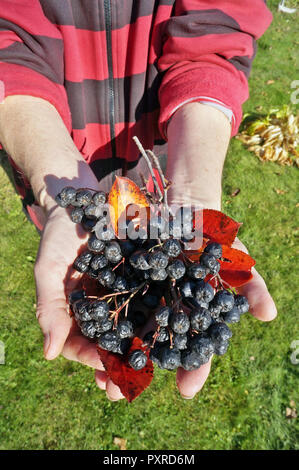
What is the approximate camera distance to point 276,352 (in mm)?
3613

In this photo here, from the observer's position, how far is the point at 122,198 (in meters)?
1.69

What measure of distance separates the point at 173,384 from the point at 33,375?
1338 millimetres

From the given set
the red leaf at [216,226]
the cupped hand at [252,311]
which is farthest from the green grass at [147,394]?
the red leaf at [216,226]

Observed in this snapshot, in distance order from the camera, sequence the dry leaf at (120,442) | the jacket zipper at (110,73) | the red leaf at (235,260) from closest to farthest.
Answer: the red leaf at (235,260)
the jacket zipper at (110,73)
the dry leaf at (120,442)

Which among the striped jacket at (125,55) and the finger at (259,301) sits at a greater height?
the striped jacket at (125,55)

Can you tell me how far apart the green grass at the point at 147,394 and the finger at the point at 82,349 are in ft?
5.31

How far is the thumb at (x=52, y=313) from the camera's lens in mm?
1661

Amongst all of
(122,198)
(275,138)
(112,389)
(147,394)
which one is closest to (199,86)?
(122,198)

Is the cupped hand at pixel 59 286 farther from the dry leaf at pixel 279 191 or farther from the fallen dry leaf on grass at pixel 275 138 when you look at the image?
the fallen dry leaf on grass at pixel 275 138

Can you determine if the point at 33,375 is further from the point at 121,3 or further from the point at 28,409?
the point at 121,3

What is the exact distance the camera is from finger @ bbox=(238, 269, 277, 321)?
1.84 m

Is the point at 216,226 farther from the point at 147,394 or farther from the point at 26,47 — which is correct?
the point at 147,394

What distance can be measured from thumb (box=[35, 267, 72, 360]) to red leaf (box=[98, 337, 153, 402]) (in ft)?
0.68

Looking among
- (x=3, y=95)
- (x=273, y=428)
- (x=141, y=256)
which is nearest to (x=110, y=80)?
(x=3, y=95)
